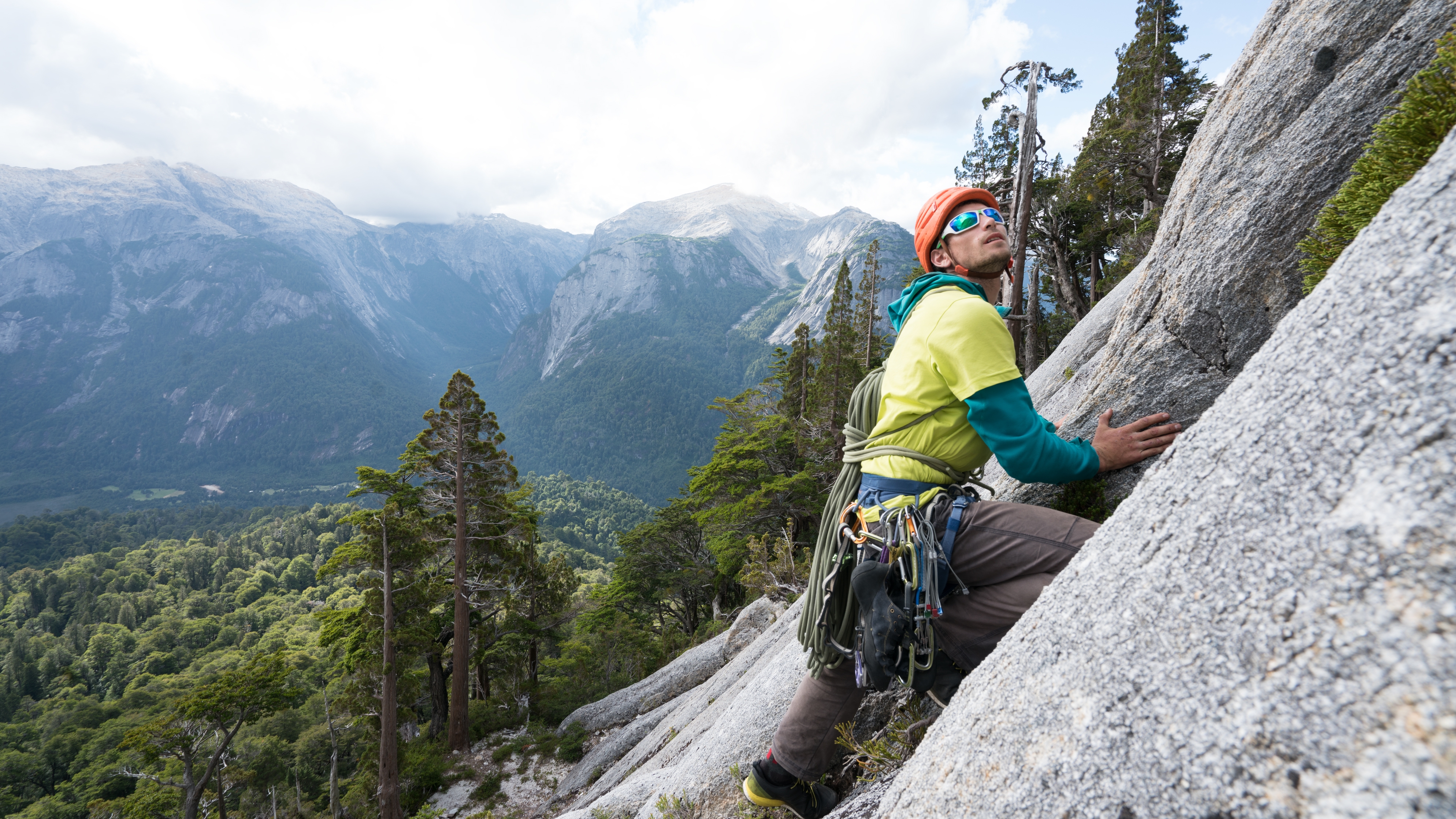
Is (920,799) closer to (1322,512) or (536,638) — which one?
(1322,512)

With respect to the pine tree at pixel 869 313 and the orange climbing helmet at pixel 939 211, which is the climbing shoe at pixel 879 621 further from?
the pine tree at pixel 869 313

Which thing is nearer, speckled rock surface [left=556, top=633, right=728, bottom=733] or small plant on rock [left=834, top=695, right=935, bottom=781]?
small plant on rock [left=834, top=695, right=935, bottom=781]

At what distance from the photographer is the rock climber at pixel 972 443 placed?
2.17m

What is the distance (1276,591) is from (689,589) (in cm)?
2980

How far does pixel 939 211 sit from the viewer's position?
9.25 ft

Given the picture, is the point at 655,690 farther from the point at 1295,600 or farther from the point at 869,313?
the point at 869,313

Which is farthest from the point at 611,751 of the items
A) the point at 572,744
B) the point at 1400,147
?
the point at 1400,147

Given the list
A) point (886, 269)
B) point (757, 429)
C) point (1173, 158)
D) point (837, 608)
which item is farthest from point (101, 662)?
point (886, 269)

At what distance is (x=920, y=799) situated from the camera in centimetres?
191

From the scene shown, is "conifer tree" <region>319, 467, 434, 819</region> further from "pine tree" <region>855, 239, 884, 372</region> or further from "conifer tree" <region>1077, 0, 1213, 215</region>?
"conifer tree" <region>1077, 0, 1213, 215</region>

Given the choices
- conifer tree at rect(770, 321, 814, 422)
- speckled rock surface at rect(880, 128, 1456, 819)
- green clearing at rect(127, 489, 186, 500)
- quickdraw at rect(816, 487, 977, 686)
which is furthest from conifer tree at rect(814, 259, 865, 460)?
green clearing at rect(127, 489, 186, 500)

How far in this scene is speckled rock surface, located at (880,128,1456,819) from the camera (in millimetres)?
869

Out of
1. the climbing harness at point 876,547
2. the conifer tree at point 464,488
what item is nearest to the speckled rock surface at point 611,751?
the conifer tree at point 464,488

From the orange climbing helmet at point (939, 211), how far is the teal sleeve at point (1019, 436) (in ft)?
3.20
